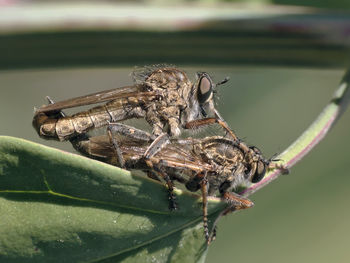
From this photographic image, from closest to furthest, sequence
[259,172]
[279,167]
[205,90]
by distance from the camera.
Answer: [279,167], [259,172], [205,90]

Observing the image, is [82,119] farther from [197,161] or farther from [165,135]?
[197,161]

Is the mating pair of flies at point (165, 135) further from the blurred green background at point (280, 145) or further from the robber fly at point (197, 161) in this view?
the blurred green background at point (280, 145)

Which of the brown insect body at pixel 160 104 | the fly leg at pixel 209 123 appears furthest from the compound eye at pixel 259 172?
the brown insect body at pixel 160 104

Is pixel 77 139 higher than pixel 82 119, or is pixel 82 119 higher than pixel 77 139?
pixel 82 119

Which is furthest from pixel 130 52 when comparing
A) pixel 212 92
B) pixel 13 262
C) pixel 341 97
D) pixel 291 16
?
pixel 13 262

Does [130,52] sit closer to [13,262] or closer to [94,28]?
[94,28]

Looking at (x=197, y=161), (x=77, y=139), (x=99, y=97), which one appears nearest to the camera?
(x=197, y=161)

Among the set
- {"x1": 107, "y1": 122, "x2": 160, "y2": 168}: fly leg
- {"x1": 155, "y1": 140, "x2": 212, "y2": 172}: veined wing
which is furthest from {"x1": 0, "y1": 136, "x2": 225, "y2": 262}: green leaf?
{"x1": 107, "y1": 122, "x2": 160, "y2": 168}: fly leg

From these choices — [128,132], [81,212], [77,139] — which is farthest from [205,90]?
[81,212]
